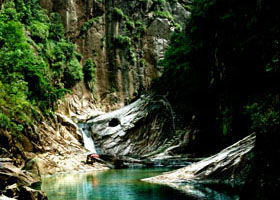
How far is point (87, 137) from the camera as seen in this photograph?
86.0 ft

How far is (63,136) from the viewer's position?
22.1m

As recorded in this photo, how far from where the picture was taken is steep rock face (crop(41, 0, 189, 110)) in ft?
128

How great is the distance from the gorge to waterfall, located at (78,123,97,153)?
0.46 ft

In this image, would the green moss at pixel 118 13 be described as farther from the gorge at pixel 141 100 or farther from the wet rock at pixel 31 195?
the wet rock at pixel 31 195

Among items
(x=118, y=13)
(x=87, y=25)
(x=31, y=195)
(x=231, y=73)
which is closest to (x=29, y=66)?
(x=231, y=73)

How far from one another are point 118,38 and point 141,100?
627 inches

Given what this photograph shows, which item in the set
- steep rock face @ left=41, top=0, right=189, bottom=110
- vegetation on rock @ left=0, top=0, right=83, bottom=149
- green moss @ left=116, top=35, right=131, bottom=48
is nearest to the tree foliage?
vegetation on rock @ left=0, top=0, right=83, bottom=149

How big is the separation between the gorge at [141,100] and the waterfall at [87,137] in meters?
0.14

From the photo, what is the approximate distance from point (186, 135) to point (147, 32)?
900 inches

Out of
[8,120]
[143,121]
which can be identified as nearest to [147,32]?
[143,121]

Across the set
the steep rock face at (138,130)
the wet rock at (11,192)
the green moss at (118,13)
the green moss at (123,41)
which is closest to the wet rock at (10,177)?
the wet rock at (11,192)

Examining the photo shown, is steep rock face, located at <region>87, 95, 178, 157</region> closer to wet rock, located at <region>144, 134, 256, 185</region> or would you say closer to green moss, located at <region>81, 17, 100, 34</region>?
wet rock, located at <region>144, 134, 256, 185</region>

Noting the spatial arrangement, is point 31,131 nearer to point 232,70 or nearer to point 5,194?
point 5,194

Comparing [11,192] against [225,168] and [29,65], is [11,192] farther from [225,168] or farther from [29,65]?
[29,65]
